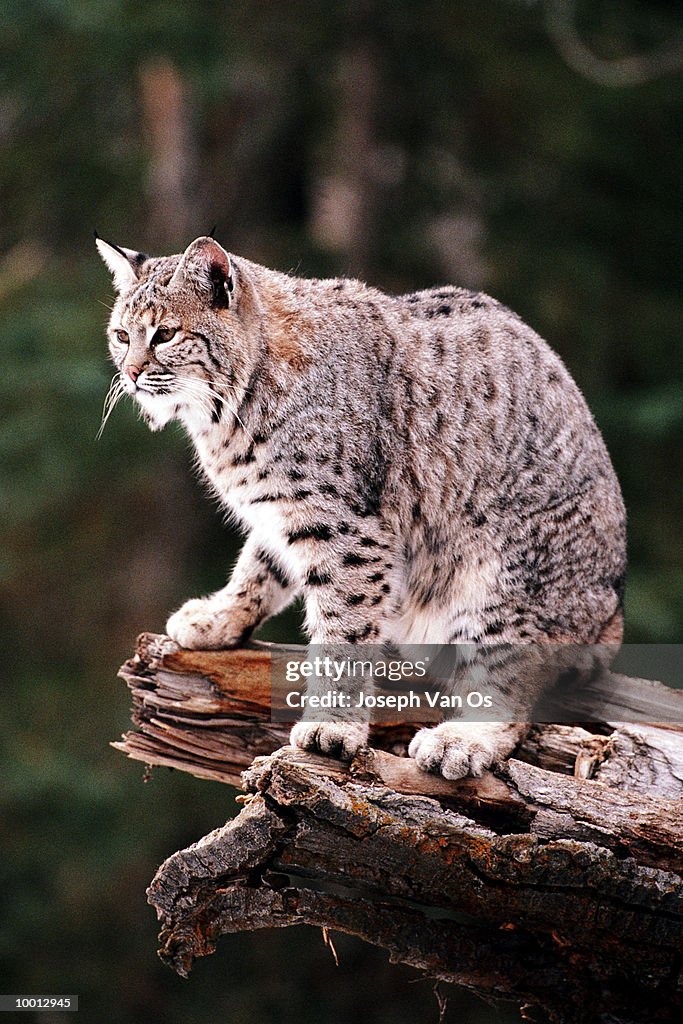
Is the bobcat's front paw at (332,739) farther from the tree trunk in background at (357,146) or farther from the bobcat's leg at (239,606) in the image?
the tree trunk in background at (357,146)

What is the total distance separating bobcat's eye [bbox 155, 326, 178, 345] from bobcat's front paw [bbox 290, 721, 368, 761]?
1.54 m

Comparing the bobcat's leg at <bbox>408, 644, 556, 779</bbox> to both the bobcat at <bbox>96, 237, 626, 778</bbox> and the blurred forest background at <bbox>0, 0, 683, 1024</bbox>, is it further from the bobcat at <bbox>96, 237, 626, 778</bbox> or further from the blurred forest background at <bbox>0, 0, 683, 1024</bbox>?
the blurred forest background at <bbox>0, 0, 683, 1024</bbox>

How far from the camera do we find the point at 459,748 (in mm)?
4785

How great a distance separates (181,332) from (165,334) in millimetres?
60

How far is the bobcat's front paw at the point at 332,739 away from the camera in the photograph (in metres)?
4.80

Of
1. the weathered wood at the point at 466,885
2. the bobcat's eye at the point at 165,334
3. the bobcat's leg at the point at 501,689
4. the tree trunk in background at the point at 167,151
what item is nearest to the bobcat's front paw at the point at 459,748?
the bobcat's leg at the point at 501,689

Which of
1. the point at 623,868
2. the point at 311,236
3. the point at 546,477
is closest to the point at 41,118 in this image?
the point at 311,236

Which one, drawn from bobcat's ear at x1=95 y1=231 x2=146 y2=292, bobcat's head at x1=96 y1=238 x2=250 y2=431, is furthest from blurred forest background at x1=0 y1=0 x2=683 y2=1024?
bobcat's head at x1=96 y1=238 x2=250 y2=431

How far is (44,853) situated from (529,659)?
7.92 meters

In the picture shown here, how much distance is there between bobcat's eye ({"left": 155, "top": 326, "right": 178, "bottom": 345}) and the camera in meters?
4.92

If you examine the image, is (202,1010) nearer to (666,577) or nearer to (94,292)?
(666,577)

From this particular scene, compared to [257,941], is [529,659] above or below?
above

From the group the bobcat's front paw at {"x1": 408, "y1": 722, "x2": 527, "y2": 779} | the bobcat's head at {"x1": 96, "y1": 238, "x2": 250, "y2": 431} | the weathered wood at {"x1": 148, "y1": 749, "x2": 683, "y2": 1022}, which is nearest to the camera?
the weathered wood at {"x1": 148, "y1": 749, "x2": 683, "y2": 1022}

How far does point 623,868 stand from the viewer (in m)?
4.36
